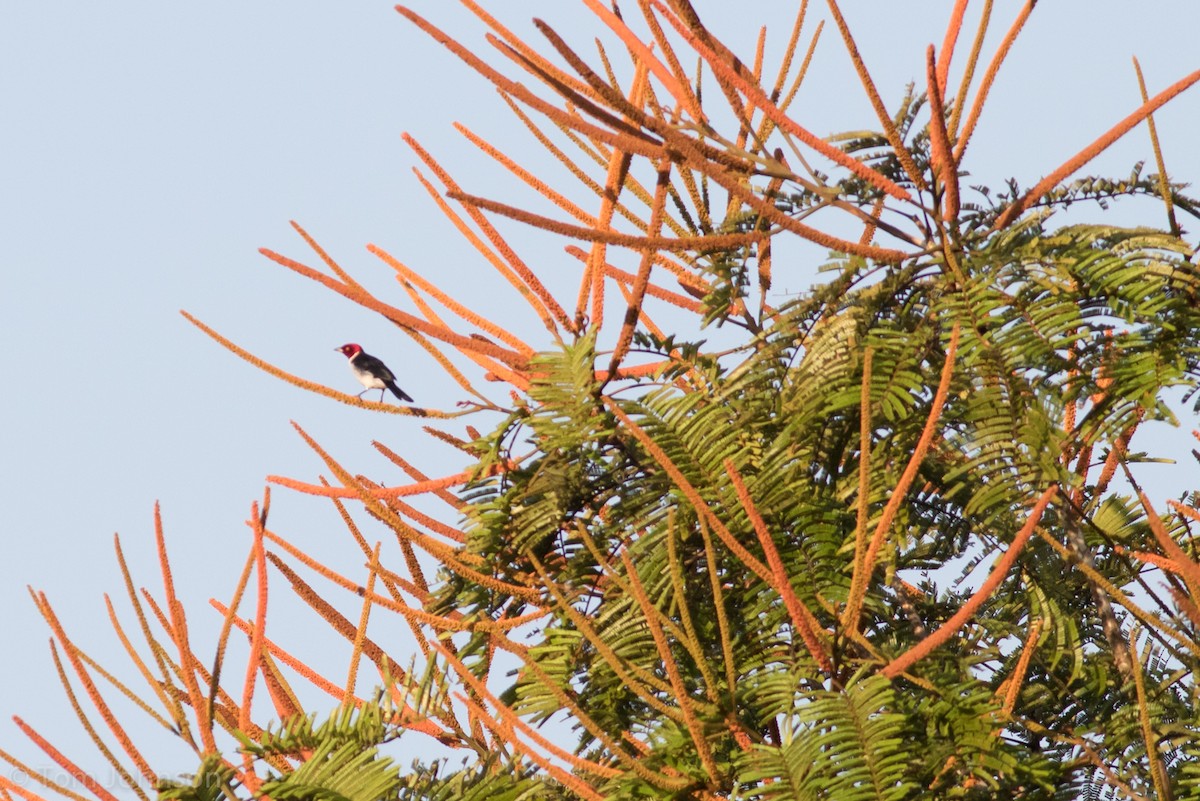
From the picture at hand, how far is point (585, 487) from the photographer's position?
147 inches

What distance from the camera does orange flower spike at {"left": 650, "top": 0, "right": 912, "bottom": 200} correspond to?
3.00 m

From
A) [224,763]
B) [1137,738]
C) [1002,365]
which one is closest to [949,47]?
[1002,365]

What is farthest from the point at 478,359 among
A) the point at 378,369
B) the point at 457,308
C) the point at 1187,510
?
the point at 378,369

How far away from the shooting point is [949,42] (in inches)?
133

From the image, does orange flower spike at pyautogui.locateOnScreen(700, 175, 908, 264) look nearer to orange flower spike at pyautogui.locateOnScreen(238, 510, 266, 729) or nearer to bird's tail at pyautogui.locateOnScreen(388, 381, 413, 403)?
orange flower spike at pyautogui.locateOnScreen(238, 510, 266, 729)

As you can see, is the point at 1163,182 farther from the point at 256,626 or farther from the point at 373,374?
the point at 373,374

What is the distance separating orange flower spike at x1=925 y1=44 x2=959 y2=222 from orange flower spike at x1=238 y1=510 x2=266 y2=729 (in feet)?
5.36

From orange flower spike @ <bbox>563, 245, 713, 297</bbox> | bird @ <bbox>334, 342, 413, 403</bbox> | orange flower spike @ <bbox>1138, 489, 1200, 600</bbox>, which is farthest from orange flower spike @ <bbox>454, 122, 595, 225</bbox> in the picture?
bird @ <bbox>334, 342, 413, 403</bbox>

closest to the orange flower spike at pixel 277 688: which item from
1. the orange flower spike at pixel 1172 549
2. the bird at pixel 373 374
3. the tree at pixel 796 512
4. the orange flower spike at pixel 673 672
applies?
the tree at pixel 796 512

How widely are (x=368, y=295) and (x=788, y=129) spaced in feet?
3.76

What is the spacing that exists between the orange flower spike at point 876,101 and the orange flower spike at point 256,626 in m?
1.58

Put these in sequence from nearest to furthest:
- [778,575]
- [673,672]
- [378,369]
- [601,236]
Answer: [778,575]
[673,672]
[601,236]
[378,369]

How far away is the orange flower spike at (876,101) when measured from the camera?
3.14m

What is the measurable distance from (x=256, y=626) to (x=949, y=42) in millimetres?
1944
